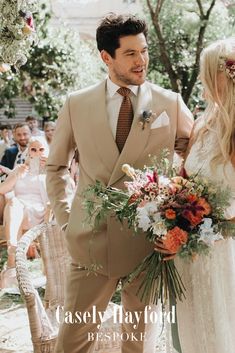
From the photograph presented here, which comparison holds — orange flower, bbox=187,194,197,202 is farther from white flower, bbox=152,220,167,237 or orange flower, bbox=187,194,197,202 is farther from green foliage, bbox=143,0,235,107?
green foliage, bbox=143,0,235,107

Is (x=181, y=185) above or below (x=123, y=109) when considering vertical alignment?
below

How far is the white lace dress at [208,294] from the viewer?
2873 millimetres

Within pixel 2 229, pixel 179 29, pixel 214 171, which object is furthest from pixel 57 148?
pixel 179 29

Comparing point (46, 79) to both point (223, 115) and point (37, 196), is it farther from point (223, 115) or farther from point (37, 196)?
point (223, 115)

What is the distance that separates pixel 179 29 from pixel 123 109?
1140 cm

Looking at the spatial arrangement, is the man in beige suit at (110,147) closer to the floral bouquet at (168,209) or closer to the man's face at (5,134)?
the floral bouquet at (168,209)

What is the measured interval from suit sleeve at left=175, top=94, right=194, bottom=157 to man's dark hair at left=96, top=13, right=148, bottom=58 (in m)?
0.39

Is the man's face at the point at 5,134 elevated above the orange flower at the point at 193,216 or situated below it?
above

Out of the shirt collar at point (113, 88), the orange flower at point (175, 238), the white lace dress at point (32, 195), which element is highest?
the shirt collar at point (113, 88)

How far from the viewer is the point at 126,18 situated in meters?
2.80

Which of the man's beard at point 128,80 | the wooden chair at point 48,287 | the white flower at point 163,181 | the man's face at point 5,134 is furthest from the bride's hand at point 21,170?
the man's face at point 5,134

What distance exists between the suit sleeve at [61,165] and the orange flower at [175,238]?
0.74 meters

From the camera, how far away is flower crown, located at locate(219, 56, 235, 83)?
276cm

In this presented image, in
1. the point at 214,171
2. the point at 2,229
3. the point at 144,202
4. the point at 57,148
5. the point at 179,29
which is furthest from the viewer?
the point at 179,29
